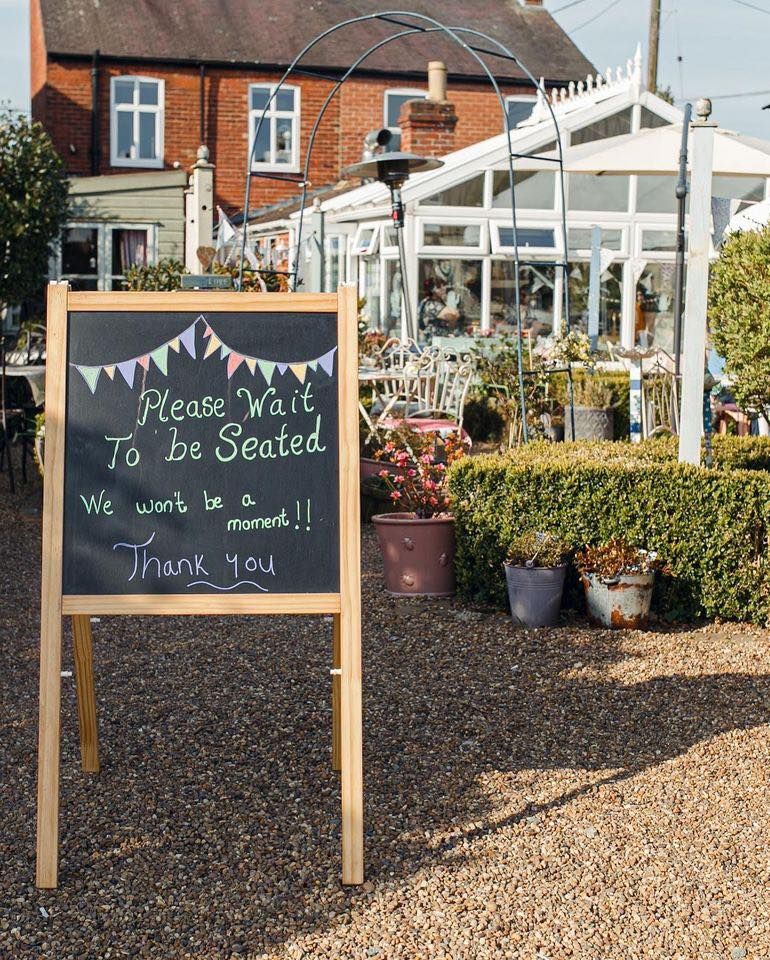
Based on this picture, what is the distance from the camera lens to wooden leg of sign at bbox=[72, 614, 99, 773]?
427 cm

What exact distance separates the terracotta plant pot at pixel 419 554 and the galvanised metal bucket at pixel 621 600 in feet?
2.91

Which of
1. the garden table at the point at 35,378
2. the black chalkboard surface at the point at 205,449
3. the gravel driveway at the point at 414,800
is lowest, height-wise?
the gravel driveway at the point at 414,800

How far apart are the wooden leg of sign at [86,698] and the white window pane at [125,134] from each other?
769 inches

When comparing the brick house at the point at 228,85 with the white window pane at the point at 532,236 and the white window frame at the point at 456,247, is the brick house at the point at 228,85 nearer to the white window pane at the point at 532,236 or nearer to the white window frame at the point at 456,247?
the white window pane at the point at 532,236

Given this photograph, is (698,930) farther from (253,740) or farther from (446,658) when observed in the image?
(446,658)

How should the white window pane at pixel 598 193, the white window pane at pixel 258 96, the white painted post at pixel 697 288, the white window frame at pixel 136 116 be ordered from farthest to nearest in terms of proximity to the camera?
the white window pane at pixel 258 96 → the white window frame at pixel 136 116 → the white window pane at pixel 598 193 → the white painted post at pixel 697 288

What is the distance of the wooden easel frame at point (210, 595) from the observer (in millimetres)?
3574

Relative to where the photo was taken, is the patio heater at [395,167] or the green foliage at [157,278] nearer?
the patio heater at [395,167]

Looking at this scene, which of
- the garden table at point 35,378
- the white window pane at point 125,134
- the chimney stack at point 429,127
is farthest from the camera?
the white window pane at point 125,134

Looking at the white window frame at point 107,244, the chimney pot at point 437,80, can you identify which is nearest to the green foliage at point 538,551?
the chimney pot at point 437,80

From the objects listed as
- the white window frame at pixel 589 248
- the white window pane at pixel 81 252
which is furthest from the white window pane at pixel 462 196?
the white window pane at pixel 81 252

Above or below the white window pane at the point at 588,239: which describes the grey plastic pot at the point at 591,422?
below

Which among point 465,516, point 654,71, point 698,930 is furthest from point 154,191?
point 698,930

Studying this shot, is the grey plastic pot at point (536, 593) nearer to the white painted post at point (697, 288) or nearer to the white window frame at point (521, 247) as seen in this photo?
the white painted post at point (697, 288)
